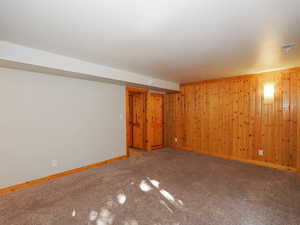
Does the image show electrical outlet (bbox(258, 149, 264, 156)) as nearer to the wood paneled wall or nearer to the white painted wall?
the wood paneled wall

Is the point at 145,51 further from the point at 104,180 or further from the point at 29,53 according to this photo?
the point at 104,180

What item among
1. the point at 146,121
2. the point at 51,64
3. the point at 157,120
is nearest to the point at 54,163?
the point at 51,64

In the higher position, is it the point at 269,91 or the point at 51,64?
the point at 51,64

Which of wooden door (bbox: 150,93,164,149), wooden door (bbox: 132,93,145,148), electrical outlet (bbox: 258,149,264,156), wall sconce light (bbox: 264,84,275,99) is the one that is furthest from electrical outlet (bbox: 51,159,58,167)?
wall sconce light (bbox: 264,84,275,99)

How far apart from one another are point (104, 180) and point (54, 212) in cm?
100

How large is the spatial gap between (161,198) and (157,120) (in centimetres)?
342

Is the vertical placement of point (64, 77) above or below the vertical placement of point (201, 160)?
above

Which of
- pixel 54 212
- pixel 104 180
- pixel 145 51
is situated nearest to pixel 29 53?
pixel 145 51

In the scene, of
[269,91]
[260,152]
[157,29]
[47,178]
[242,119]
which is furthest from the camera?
[242,119]

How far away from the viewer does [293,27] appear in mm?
1786

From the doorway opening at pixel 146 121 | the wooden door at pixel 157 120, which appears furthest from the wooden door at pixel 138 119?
the wooden door at pixel 157 120

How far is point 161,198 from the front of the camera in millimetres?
2291

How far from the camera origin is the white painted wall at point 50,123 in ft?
8.40

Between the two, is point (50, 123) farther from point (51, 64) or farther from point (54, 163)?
point (51, 64)
